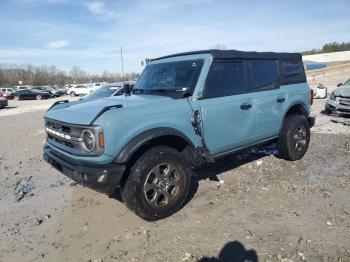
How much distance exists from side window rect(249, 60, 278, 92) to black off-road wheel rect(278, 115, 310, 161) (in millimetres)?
849

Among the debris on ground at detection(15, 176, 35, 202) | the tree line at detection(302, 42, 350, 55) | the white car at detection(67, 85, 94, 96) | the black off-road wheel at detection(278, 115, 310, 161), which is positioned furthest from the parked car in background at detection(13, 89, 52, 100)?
the tree line at detection(302, 42, 350, 55)

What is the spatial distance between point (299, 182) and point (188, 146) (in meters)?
2.10

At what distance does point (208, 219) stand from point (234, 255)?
2.87 ft

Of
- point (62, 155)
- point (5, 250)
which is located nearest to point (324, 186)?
point (62, 155)

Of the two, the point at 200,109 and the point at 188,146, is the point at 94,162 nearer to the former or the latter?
the point at 188,146

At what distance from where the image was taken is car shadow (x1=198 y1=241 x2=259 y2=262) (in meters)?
3.31

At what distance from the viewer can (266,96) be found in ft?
18.3

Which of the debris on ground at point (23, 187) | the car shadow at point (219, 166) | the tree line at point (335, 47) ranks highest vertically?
the tree line at point (335, 47)

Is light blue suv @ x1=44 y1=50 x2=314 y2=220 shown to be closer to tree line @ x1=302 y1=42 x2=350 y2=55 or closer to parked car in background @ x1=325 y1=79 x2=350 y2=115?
parked car in background @ x1=325 y1=79 x2=350 y2=115

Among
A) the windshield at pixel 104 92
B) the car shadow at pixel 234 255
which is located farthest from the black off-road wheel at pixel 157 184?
the windshield at pixel 104 92

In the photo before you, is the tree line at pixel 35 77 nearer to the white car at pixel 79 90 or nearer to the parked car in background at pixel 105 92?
the white car at pixel 79 90

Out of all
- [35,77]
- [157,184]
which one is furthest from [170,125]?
[35,77]

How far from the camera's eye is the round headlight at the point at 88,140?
12.5 ft

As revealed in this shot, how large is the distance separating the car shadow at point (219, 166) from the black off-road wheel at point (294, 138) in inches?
17.9
